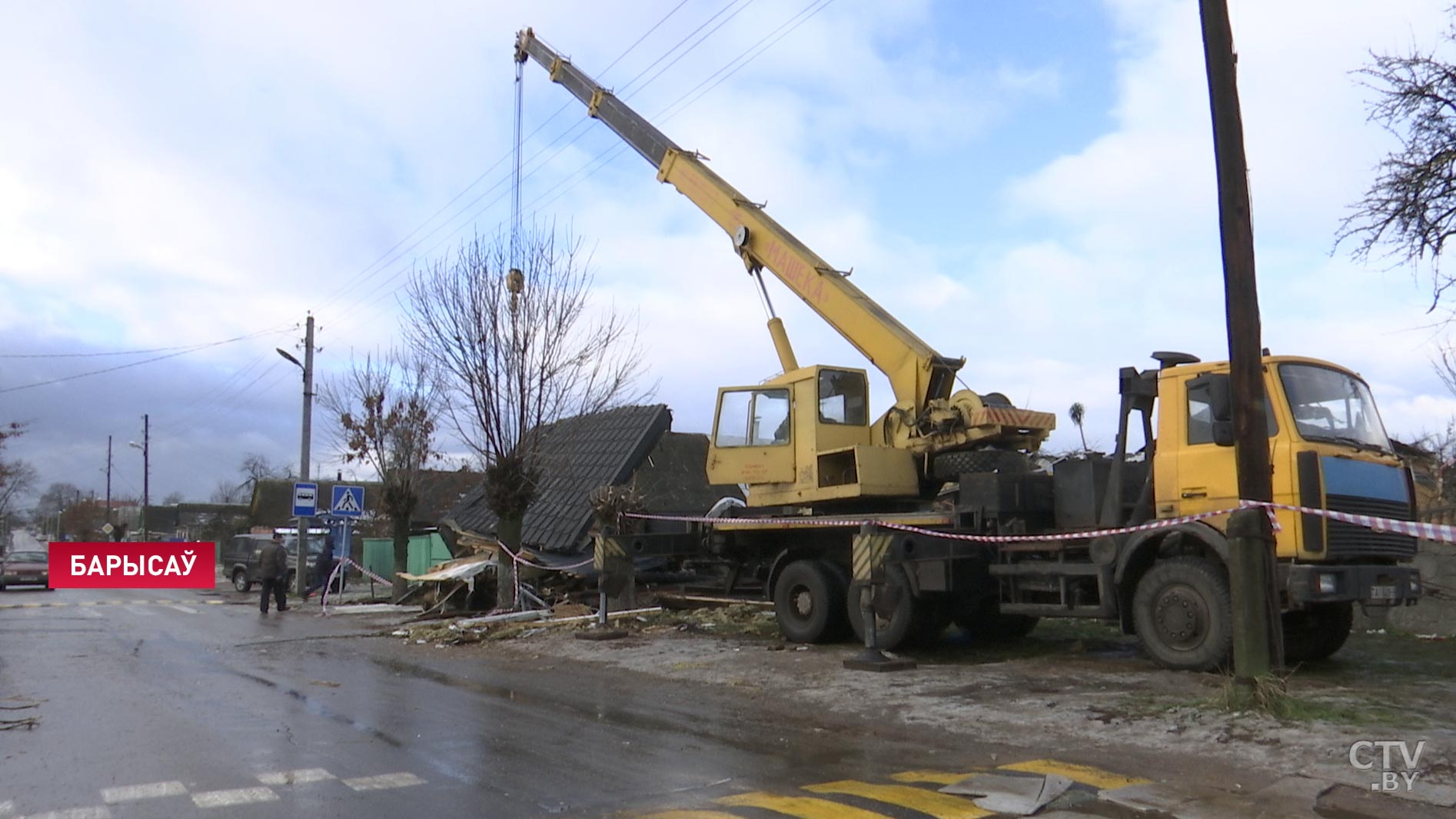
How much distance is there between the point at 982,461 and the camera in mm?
11961

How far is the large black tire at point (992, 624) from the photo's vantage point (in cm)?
1320

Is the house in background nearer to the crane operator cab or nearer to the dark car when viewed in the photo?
the crane operator cab

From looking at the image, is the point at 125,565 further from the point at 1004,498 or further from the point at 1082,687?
the point at 1082,687

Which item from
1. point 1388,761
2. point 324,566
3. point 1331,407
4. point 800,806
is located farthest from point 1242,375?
point 324,566

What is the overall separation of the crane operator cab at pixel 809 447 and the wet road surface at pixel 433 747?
3.37 m

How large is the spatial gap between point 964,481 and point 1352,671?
395 centimetres

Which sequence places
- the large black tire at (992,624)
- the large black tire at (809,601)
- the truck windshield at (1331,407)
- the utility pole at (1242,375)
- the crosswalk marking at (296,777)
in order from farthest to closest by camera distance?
the large black tire at (992,624)
the large black tire at (809,601)
the truck windshield at (1331,407)
the utility pole at (1242,375)
the crosswalk marking at (296,777)

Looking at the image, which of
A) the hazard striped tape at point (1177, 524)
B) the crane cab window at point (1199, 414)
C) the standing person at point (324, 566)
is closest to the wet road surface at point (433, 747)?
the hazard striped tape at point (1177, 524)

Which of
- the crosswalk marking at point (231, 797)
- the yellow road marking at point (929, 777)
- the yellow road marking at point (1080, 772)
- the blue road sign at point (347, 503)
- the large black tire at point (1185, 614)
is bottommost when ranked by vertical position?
the yellow road marking at point (929, 777)

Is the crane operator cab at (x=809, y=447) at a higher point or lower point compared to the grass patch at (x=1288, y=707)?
higher

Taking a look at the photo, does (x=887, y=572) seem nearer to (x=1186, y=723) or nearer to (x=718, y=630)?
(x=718, y=630)

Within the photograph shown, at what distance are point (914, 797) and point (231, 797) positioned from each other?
3.73m

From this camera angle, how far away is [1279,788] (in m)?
5.95

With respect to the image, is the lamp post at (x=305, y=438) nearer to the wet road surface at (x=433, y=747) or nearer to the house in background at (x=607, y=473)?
the house in background at (x=607, y=473)
